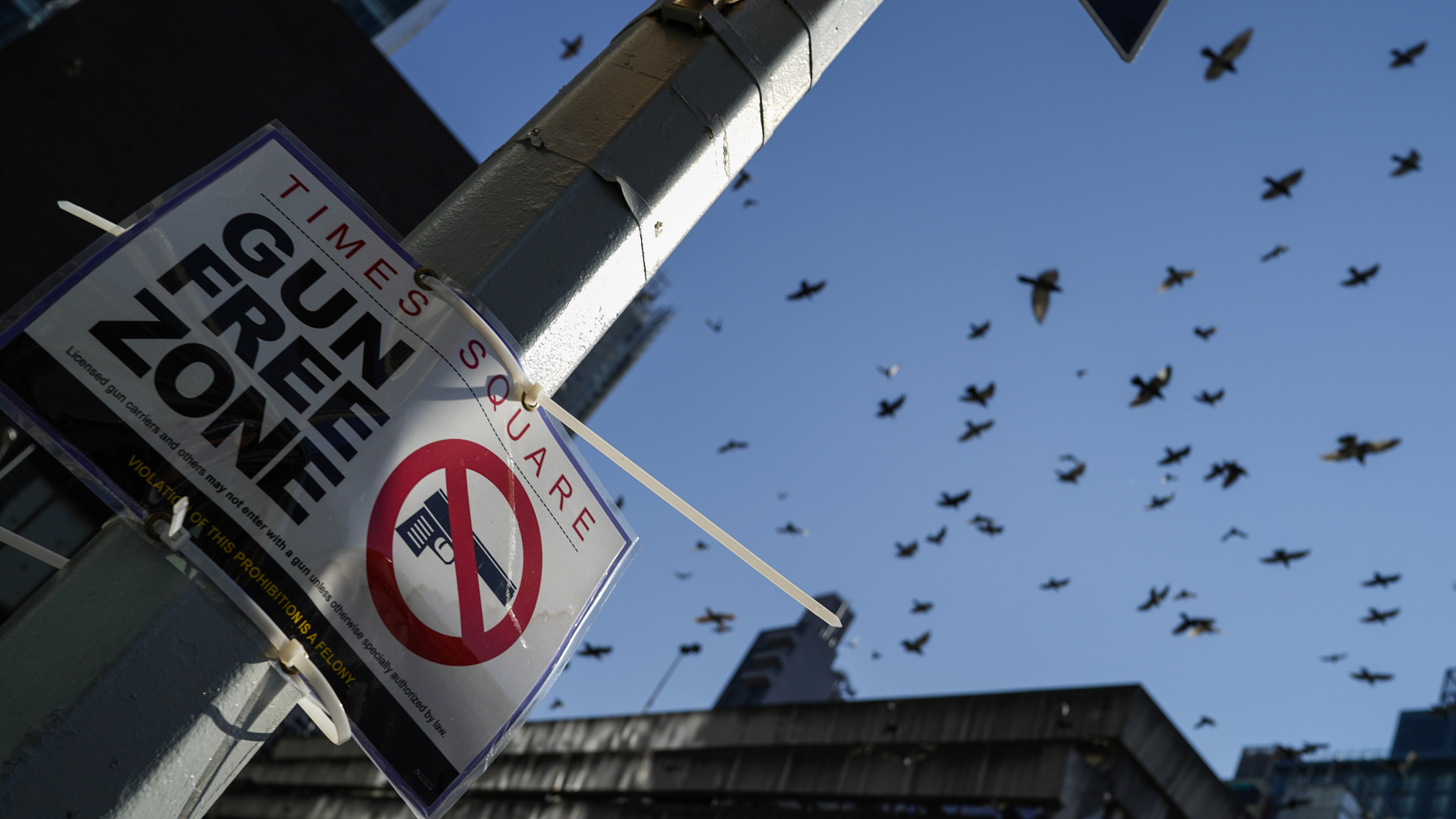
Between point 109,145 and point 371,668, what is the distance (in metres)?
22.7

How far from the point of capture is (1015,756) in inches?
527

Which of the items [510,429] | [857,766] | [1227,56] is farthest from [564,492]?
[1227,56]

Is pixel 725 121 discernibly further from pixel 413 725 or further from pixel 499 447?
pixel 413 725

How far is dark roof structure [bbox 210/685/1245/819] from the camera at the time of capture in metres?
12.7

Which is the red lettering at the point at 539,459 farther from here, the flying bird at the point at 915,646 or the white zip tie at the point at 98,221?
the flying bird at the point at 915,646

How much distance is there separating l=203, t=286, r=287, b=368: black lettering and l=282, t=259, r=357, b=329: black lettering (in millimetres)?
37

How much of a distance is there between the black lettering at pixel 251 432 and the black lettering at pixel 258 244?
9.3 inches

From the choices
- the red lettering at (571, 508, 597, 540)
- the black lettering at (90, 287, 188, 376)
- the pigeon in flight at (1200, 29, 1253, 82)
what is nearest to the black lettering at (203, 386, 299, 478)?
the black lettering at (90, 287, 188, 376)

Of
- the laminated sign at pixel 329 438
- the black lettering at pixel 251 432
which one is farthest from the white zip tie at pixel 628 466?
the black lettering at pixel 251 432

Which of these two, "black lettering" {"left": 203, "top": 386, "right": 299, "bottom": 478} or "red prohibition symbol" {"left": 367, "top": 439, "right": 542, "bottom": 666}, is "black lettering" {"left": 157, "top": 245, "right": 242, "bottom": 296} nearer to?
"black lettering" {"left": 203, "top": 386, "right": 299, "bottom": 478}

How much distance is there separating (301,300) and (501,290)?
1.19ft

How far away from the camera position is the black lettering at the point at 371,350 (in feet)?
5.21

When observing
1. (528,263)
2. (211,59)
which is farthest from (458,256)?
(211,59)

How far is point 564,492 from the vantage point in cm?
195
